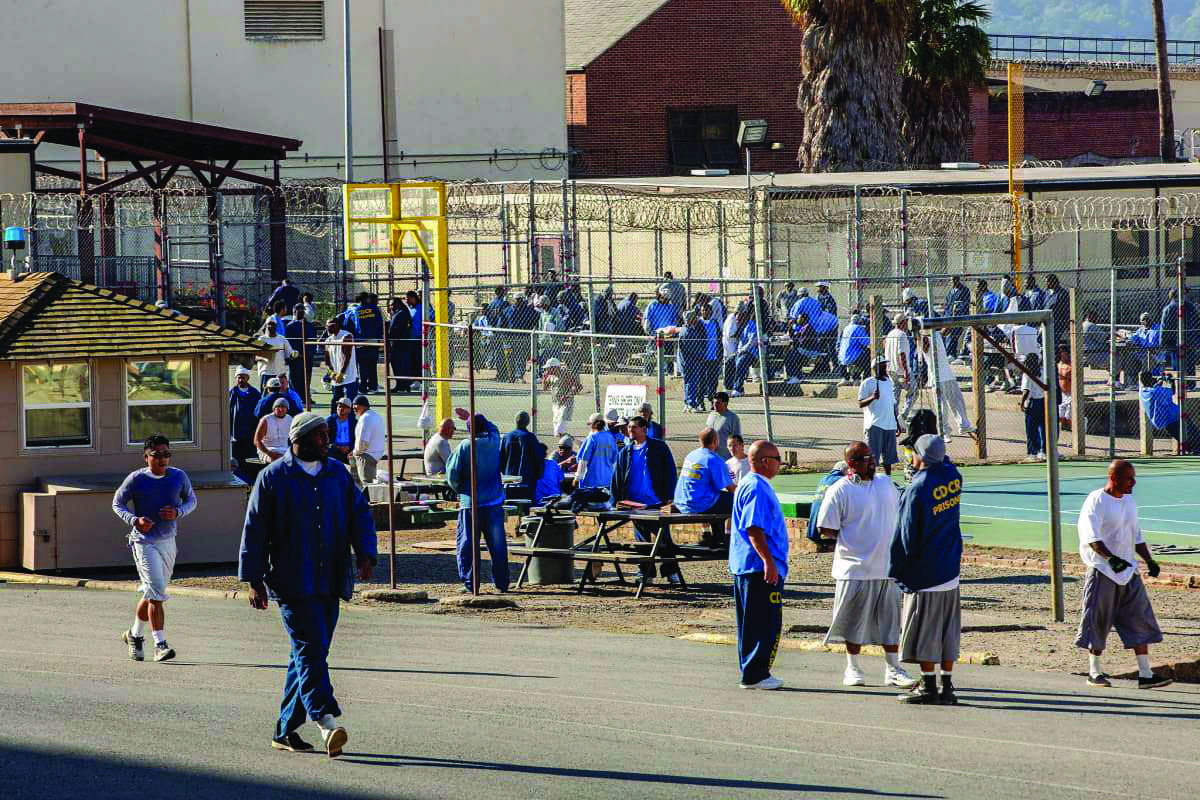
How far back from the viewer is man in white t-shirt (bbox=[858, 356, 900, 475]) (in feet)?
76.9

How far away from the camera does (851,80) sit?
46344 mm

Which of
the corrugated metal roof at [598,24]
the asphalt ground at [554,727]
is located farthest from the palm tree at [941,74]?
the asphalt ground at [554,727]

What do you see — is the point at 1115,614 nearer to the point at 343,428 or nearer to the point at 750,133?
the point at 343,428

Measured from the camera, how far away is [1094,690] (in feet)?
41.9

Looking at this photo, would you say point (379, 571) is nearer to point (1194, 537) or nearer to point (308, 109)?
point (1194, 537)

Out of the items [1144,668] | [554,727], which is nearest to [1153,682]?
[1144,668]

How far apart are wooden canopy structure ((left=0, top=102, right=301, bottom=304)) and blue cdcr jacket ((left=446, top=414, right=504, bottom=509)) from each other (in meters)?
15.2

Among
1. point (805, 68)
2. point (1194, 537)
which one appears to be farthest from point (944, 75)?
point (1194, 537)

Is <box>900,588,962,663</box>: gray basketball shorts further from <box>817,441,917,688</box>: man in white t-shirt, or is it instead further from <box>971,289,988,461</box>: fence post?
<box>971,289,988,461</box>: fence post

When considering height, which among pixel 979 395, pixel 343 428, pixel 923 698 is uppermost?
pixel 979 395

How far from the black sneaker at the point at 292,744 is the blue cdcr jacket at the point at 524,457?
373 inches

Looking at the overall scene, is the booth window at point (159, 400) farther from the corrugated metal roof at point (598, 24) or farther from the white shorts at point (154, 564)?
the corrugated metal roof at point (598, 24)

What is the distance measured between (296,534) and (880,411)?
14.7m

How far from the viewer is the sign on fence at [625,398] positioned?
2262cm
